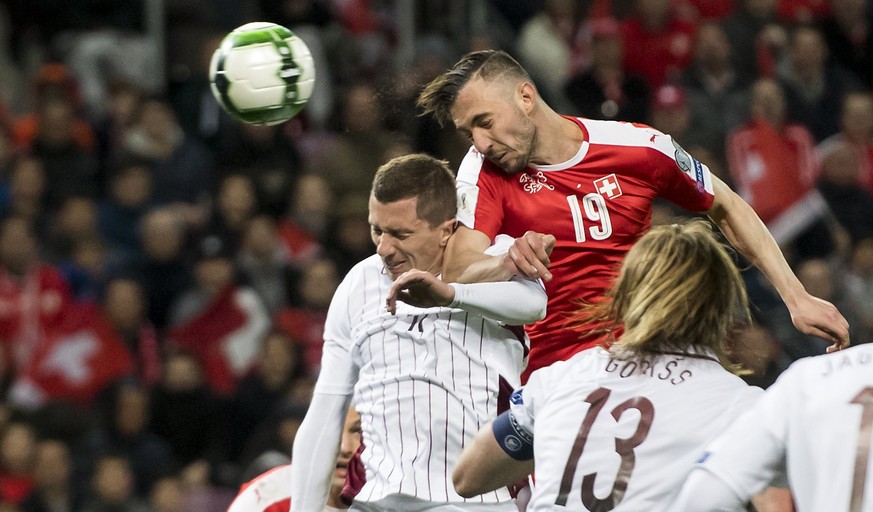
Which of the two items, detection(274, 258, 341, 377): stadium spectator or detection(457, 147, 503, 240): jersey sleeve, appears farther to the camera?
detection(274, 258, 341, 377): stadium spectator

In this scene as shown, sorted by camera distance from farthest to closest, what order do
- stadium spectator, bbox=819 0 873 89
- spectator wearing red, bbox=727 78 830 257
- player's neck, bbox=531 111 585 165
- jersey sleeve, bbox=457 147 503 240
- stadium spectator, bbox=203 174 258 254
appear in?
stadium spectator, bbox=819 0 873 89 < spectator wearing red, bbox=727 78 830 257 < stadium spectator, bbox=203 174 258 254 < player's neck, bbox=531 111 585 165 < jersey sleeve, bbox=457 147 503 240

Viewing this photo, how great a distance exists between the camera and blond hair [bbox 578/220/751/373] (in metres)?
2.95

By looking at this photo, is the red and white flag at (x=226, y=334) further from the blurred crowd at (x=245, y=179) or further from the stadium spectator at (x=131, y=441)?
the stadium spectator at (x=131, y=441)

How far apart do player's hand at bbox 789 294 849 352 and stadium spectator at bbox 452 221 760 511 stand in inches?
53.8

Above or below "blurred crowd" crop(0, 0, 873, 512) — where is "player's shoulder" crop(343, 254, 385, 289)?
above

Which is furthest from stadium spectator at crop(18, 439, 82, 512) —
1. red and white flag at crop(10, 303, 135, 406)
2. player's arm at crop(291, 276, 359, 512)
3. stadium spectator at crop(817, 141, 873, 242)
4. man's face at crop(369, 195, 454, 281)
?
stadium spectator at crop(817, 141, 873, 242)

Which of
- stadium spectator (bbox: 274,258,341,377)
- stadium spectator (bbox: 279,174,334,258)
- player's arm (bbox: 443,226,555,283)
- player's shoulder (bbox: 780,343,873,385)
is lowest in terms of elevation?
stadium spectator (bbox: 274,258,341,377)

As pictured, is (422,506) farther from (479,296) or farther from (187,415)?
(187,415)

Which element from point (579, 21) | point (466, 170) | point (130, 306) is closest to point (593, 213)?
point (466, 170)

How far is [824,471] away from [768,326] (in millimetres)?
6170

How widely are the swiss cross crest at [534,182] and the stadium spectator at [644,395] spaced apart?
1461mm

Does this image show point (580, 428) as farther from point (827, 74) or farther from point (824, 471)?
point (827, 74)

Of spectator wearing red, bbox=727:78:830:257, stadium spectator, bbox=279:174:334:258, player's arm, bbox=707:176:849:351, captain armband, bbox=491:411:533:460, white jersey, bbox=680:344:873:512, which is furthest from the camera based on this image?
spectator wearing red, bbox=727:78:830:257

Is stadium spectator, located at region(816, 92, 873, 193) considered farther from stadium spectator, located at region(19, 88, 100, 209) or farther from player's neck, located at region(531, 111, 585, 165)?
player's neck, located at region(531, 111, 585, 165)
